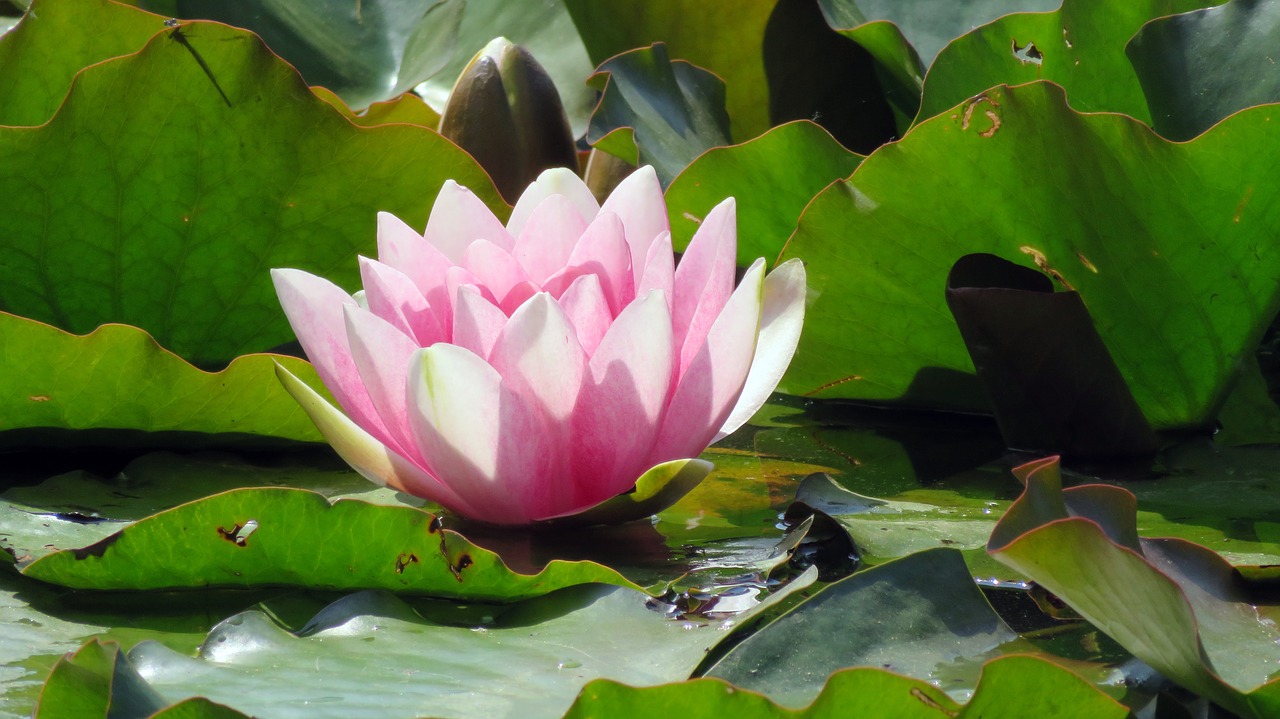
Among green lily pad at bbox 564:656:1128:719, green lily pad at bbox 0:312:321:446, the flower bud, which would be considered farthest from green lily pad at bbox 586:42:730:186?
green lily pad at bbox 564:656:1128:719

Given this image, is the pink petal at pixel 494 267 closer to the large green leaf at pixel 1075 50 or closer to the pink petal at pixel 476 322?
the pink petal at pixel 476 322

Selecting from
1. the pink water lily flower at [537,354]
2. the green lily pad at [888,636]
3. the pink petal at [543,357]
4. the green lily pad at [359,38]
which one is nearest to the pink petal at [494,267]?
the pink water lily flower at [537,354]

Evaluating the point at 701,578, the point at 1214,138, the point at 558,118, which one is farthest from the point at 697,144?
the point at 701,578

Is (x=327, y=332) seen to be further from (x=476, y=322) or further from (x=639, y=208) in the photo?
(x=639, y=208)

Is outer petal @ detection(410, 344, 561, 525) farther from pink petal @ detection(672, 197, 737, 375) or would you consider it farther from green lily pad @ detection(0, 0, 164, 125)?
green lily pad @ detection(0, 0, 164, 125)

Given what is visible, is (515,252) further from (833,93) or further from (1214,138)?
(833,93)

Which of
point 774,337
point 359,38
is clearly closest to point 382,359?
point 774,337
